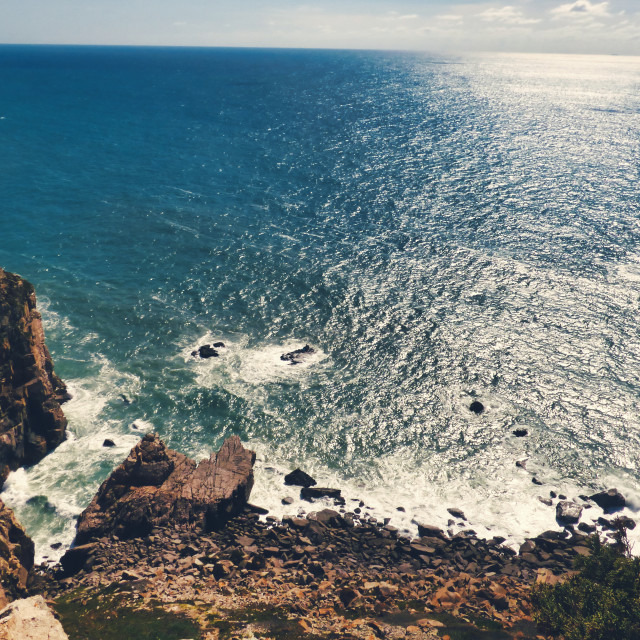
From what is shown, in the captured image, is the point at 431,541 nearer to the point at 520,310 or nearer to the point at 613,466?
the point at 613,466

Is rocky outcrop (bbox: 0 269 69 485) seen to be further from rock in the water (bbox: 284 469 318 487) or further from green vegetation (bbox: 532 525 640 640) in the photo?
green vegetation (bbox: 532 525 640 640)

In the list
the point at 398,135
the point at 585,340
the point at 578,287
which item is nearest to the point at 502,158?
the point at 398,135

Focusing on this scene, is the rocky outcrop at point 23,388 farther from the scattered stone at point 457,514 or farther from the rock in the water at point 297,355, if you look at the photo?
the scattered stone at point 457,514

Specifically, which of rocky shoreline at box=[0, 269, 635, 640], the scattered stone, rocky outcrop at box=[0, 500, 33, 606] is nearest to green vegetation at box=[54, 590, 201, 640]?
rocky shoreline at box=[0, 269, 635, 640]

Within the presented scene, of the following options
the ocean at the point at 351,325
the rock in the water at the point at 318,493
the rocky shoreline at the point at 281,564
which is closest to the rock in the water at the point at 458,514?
the ocean at the point at 351,325

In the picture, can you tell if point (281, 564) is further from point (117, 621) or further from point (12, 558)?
point (12, 558)

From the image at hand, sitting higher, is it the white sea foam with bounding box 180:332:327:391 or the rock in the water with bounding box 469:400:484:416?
the white sea foam with bounding box 180:332:327:391

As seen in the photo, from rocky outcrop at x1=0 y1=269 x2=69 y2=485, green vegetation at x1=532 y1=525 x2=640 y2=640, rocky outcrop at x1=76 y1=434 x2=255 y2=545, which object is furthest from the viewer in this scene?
rocky outcrop at x1=0 y1=269 x2=69 y2=485
